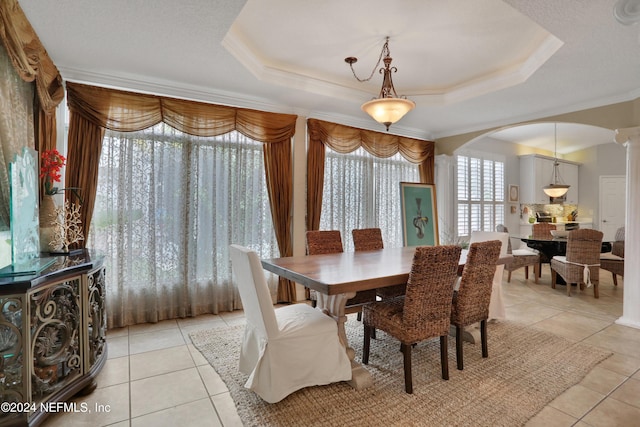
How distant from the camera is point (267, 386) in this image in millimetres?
2084

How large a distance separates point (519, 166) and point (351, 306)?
21.9ft

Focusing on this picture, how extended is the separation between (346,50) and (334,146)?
1.65 m

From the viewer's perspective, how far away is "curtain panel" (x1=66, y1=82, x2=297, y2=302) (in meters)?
3.21

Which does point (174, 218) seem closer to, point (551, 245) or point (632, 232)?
point (632, 232)

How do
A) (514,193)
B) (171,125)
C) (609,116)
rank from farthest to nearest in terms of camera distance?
(514,193), (609,116), (171,125)

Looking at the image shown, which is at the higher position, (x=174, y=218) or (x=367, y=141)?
(x=367, y=141)

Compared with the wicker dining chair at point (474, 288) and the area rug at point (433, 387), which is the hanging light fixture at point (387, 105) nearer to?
the wicker dining chair at point (474, 288)

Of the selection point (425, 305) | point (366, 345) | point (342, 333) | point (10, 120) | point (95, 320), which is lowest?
point (366, 345)

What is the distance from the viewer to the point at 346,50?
3178 millimetres

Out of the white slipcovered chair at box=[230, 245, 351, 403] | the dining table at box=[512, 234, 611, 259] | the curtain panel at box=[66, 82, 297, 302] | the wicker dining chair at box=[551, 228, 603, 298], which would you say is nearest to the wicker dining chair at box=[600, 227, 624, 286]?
the dining table at box=[512, 234, 611, 259]

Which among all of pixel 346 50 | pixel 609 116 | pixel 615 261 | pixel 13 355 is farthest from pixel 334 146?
pixel 615 261

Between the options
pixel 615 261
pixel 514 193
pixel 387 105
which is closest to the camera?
pixel 387 105

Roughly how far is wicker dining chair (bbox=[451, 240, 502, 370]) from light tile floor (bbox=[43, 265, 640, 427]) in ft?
2.27

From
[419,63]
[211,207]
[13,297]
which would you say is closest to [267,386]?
[13,297]
